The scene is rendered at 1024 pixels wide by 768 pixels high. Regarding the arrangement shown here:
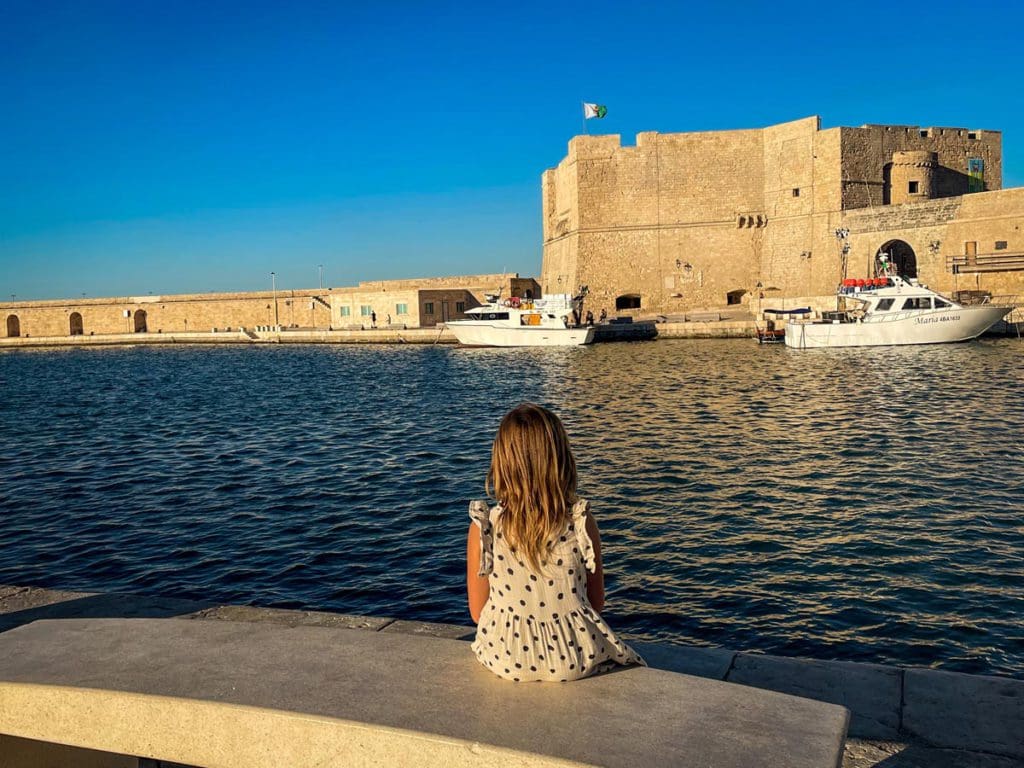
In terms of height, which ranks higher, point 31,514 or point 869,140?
point 869,140

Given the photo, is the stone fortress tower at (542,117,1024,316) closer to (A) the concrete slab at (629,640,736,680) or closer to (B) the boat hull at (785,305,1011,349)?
(B) the boat hull at (785,305,1011,349)

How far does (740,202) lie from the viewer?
130 ft

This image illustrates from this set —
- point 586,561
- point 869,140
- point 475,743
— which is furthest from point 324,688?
point 869,140

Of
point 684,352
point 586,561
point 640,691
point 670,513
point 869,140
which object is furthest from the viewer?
point 869,140

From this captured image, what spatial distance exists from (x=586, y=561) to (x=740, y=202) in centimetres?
3906

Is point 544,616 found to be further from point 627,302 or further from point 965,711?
point 627,302

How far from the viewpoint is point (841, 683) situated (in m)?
3.37

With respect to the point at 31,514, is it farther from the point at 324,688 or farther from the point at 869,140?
the point at 869,140

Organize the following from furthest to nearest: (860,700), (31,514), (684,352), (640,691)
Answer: (684,352)
(31,514)
(860,700)
(640,691)

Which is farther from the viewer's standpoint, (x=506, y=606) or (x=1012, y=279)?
(x=1012, y=279)

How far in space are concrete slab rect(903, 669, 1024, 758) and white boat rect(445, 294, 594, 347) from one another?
105 ft

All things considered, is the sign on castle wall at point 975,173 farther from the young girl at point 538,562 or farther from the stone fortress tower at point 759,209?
the young girl at point 538,562

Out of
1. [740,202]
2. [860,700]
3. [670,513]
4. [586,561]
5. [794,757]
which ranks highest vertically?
[740,202]

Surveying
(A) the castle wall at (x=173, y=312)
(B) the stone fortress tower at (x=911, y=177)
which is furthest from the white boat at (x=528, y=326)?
(A) the castle wall at (x=173, y=312)
